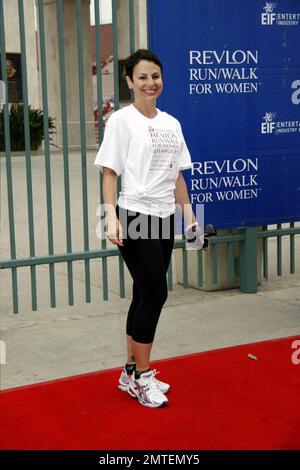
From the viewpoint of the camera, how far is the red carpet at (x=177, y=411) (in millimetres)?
3424

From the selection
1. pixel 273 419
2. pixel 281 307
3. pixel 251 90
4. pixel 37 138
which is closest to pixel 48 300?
pixel 281 307

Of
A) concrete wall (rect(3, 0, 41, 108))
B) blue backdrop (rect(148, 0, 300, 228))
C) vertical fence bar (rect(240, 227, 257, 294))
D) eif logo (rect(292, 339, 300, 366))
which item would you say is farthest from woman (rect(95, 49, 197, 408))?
concrete wall (rect(3, 0, 41, 108))

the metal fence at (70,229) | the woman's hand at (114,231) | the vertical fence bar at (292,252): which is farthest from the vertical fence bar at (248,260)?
the woman's hand at (114,231)

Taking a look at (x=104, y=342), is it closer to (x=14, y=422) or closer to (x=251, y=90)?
(x=14, y=422)

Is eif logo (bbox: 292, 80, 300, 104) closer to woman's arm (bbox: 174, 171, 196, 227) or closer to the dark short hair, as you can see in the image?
woman's arm (bbox: 174, 171, 196, 227)

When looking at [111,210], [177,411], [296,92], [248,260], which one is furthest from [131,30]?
[177,411]

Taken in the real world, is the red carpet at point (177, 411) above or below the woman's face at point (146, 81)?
below

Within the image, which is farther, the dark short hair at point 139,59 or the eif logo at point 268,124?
the eif logo at point 268,124

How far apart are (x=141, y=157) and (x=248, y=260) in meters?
2.65

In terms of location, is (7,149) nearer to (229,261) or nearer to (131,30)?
(131,30)

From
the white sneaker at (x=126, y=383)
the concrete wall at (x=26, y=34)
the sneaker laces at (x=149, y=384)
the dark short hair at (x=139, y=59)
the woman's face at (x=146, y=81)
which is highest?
the concrete wall at (x=26, y=34)

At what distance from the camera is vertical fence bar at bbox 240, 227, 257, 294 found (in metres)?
6.13

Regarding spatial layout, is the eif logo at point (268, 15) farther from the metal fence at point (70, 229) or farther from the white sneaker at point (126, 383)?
the white sneaker at point (126, 383)

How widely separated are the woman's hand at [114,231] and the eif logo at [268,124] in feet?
8.56
